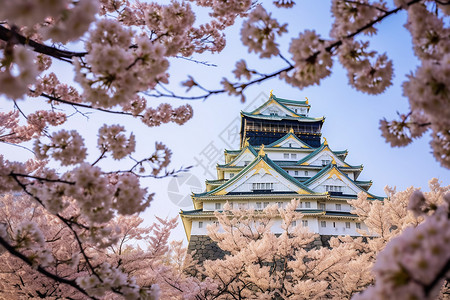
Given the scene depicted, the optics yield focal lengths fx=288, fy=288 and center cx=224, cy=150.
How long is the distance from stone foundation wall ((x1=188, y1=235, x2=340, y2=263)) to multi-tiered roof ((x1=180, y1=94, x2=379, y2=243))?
395 mm

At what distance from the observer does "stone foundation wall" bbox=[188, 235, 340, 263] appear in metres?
17.7

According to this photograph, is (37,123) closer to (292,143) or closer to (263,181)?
(263,181)

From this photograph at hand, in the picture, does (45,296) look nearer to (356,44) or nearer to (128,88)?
(128,88)

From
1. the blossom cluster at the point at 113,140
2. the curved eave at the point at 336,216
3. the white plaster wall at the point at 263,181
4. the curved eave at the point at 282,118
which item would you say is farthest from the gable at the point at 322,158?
the blossom cluster at the point at 113,140

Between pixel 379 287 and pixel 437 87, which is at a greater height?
pixel 437 87

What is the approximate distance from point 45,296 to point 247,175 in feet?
47.0

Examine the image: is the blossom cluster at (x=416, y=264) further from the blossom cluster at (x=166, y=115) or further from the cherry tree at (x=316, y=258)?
the blossom cluster at (x=166, y=115)

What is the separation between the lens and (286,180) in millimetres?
19938

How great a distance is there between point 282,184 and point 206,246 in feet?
21.5

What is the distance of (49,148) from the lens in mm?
2934

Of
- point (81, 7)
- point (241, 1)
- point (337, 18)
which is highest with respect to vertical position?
point (241, 1)

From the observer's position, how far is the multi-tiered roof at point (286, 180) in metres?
18.7

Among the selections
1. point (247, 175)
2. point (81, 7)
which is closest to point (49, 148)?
point (81, 7)

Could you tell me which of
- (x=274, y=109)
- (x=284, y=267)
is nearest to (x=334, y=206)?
(x=284, y=267)
